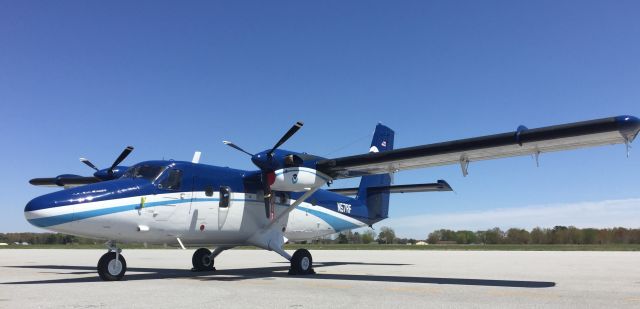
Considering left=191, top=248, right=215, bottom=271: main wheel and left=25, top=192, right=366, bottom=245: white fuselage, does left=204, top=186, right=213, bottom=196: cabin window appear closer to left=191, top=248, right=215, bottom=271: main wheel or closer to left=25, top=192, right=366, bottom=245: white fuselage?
left=25, top=192, right=366, bottom=245: white fuselage

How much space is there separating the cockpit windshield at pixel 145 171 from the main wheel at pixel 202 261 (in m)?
4.64

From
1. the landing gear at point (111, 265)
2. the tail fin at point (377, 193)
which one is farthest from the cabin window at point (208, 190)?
the tail fin at point (377, 193)

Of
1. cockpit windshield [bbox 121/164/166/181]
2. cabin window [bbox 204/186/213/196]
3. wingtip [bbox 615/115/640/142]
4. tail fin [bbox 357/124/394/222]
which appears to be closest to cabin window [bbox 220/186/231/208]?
cabin window [bbox 204/186/213/196]

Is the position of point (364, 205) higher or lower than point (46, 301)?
higher

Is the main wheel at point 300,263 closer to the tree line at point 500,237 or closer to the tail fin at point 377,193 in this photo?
the tail fin at point 377,193

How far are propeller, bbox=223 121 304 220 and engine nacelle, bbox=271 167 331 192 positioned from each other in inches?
8.7

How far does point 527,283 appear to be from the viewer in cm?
1181

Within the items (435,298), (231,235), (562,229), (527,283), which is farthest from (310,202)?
(562,229)

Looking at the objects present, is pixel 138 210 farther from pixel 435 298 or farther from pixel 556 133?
pixel 556 133

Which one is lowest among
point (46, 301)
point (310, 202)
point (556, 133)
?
point (46, 301)

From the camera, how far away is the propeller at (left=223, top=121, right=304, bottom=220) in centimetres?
1386

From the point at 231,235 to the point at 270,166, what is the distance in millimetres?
2549

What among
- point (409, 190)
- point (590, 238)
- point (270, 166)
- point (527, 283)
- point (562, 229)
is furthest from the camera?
point (562, 229)

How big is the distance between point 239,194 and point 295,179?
1961 mm
